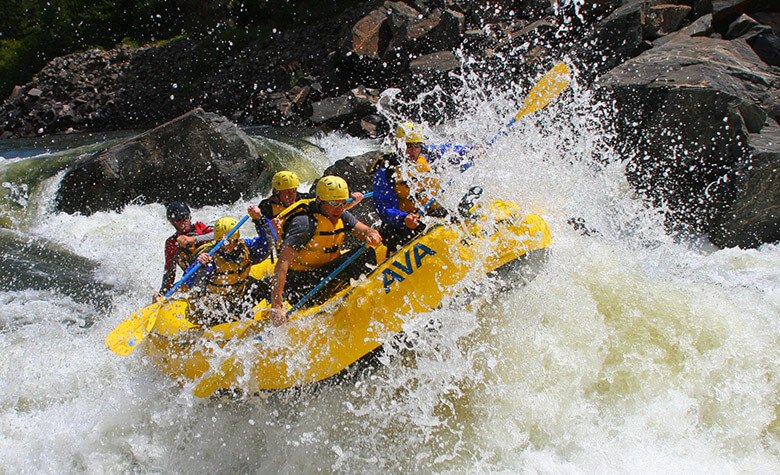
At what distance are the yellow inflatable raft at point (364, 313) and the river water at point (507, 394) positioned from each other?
0.15m

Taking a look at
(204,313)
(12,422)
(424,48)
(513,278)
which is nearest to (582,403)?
(513,278)

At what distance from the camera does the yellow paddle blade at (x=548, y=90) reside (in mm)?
4859

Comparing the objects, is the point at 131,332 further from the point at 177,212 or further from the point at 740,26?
the point at 740,26

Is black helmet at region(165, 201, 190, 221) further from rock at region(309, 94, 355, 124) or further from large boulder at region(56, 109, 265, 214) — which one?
rock at region(309, 94, 355, 124)

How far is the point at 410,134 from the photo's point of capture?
3.95 m

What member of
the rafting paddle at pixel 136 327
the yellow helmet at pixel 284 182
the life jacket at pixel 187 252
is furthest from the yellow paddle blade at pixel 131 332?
the yellow helmet at pixel 284 182

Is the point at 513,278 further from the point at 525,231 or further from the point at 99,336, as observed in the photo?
the point at 99,336

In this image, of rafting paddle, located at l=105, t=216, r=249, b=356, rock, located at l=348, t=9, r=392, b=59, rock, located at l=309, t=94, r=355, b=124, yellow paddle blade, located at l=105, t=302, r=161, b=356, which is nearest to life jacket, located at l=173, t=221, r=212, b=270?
rafting paddle, located at l=105, t=216, r=249, b=356

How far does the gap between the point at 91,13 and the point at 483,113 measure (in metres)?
33.3

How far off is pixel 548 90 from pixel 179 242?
12.4 feet

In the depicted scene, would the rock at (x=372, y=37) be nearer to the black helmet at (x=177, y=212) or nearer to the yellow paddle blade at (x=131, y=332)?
the black helmet at (x=177, y=212)

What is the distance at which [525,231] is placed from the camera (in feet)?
12.0

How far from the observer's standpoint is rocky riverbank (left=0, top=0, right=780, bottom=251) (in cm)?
604

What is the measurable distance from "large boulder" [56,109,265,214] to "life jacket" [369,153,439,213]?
4.94 metres
